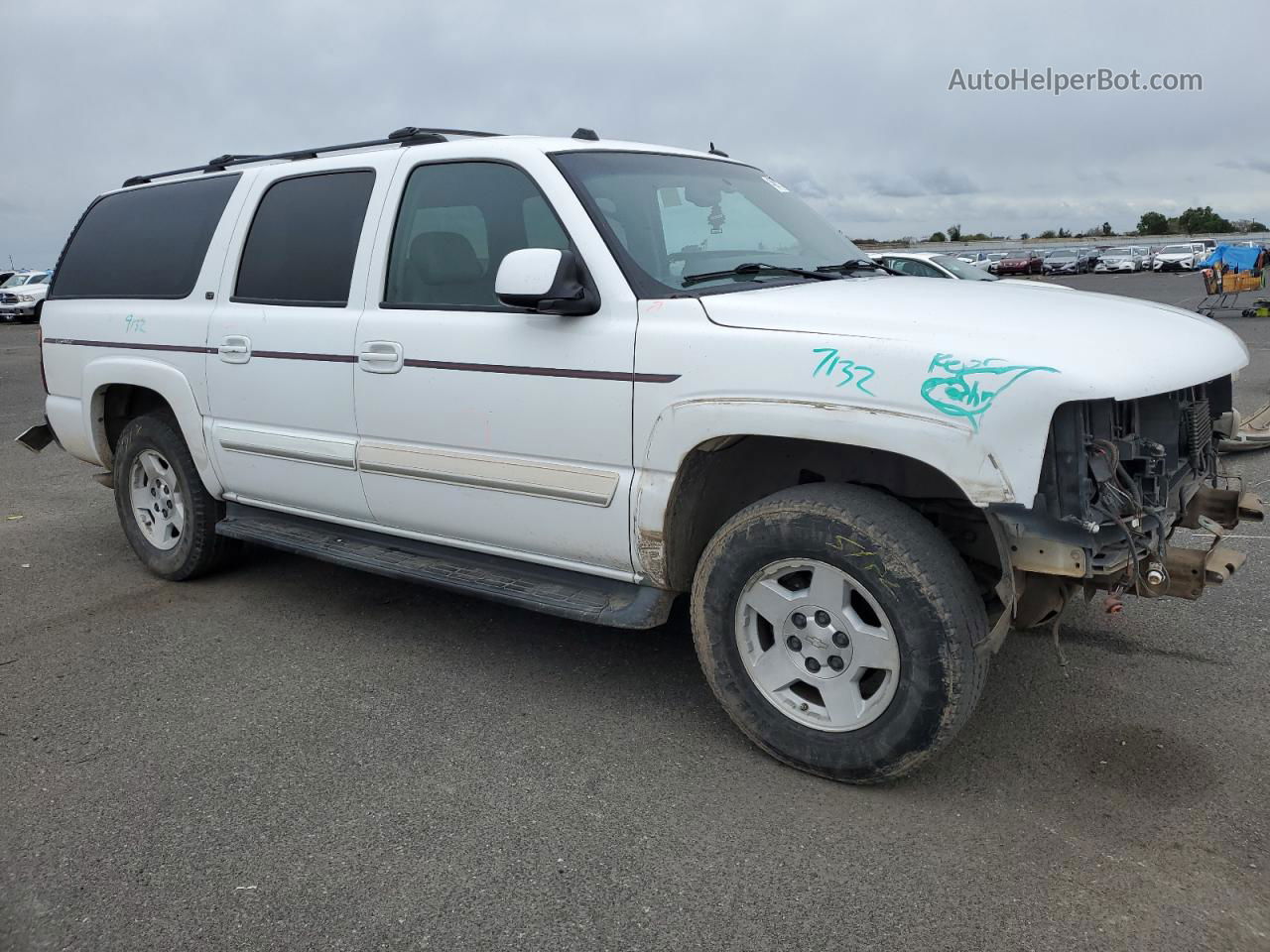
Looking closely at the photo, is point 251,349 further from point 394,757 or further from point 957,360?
point 957,360

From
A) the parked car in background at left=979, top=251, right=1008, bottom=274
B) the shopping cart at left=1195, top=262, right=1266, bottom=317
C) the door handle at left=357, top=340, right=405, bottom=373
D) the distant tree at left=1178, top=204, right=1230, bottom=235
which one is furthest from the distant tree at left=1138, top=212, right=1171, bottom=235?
the door handle at left=357, top=340, right=405, bottom=373

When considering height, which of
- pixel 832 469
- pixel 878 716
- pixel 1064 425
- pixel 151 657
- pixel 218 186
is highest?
pixel 218 186

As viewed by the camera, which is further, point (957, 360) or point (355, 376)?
point (355, 376)

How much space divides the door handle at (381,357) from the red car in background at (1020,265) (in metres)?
55.4

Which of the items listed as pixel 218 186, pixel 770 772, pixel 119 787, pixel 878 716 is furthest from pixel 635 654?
pixel 218 186

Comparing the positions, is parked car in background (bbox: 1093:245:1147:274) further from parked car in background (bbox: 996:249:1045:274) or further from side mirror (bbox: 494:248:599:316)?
side mirror (bbox: 494:248:599:316)

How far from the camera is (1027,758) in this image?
3.46 metres

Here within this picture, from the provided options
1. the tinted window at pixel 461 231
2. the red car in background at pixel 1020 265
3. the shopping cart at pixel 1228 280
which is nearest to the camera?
the tinted window at pixel 461 231

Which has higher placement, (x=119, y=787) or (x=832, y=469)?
(x=832, y=469)

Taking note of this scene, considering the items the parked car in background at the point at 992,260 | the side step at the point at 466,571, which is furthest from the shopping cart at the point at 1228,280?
the parked car in background at the point at 992,260

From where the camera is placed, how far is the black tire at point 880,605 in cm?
303

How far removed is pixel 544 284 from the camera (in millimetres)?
3396

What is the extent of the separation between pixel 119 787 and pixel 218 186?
300cm

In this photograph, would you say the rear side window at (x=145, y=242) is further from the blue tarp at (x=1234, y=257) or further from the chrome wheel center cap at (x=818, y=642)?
the blue tarp at (x=1234, y=257)
